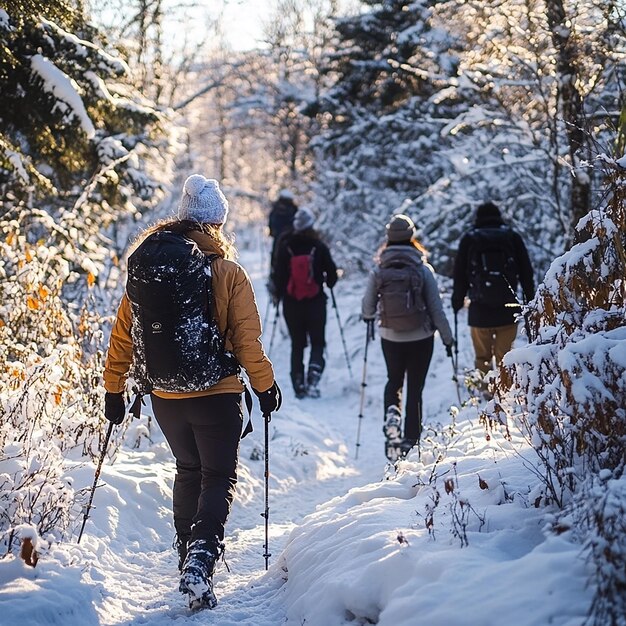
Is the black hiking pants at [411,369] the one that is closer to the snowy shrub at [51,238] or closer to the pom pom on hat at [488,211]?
the pom pom on hat at [488,211]

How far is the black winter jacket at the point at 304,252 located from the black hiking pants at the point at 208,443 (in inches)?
245

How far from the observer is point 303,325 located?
10.4 m

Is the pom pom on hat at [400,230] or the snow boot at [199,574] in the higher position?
the pom pom on hat at [400,230]

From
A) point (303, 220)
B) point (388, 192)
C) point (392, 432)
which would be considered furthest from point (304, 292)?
point (388, 192)

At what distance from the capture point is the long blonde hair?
13.2 feet

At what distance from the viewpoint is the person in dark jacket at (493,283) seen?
725cm

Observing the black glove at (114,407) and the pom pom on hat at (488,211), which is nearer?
the black glove at (114,407)

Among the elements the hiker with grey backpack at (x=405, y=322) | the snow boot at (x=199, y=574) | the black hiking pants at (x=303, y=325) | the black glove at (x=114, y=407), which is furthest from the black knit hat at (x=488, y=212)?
the snow boot at (x=199, y=574)

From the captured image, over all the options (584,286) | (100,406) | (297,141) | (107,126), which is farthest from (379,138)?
(584,286)

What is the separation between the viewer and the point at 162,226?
409 cm

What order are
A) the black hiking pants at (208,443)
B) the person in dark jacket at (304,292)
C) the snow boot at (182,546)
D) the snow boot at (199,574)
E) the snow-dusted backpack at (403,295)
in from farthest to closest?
the person in dark jacket at (304,292) < the snow-dusted backpack at (403,295) < the snow boot at (182,546) < the black hiking pants at (208,443) < the snow boot at (199,574)

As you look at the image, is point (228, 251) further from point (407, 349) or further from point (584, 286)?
point (407, 349)

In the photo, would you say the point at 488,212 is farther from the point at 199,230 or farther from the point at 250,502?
the point at 199,230

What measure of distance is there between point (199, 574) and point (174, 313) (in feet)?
4.44
